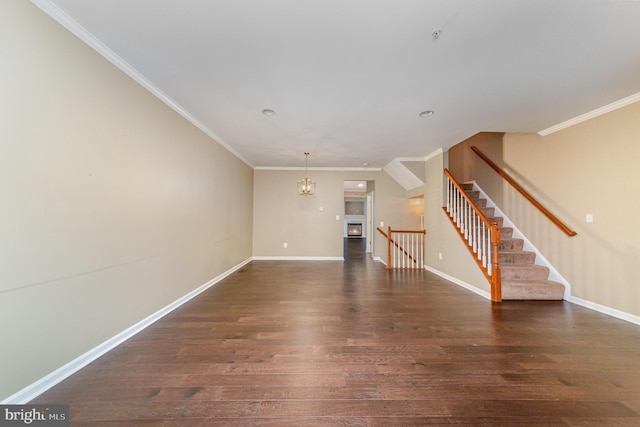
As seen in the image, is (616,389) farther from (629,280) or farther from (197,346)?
(197,346)

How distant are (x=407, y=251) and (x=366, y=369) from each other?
164 inches

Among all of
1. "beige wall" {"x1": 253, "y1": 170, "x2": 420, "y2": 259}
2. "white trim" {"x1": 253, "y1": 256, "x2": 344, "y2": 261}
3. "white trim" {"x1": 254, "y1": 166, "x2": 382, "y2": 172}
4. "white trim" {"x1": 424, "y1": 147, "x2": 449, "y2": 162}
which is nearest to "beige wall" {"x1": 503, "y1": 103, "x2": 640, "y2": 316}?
"white trim" {"x1": 424, "y1": 147, "x2": 449, "y2": 162}

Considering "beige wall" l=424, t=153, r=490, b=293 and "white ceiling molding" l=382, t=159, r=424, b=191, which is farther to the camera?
"white ceiling molding" l=382, t=159, r=424, b=191

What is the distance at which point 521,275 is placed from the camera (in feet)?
11.5

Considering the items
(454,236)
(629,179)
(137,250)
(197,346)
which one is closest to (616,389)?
(629,179)

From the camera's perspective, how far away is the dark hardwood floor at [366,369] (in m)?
1.36

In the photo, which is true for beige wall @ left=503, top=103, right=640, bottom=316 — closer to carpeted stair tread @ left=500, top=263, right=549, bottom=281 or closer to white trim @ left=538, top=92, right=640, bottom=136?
white trim @ left=538, top=92, right=640, bottom=136

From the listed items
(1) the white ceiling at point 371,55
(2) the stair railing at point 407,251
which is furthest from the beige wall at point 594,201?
(2) the stair railing at point 407,251

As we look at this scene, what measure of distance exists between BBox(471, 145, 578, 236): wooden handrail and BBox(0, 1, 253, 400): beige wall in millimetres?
5275

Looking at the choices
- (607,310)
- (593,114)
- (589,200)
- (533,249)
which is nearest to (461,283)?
(533,249)

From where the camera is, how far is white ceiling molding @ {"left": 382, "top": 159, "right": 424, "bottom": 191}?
5418mm

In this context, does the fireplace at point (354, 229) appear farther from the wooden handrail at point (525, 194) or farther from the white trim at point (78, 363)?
the white trim at point (78, 363)

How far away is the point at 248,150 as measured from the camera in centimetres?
471

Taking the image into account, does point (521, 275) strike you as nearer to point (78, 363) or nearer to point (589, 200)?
point (589, 200)
